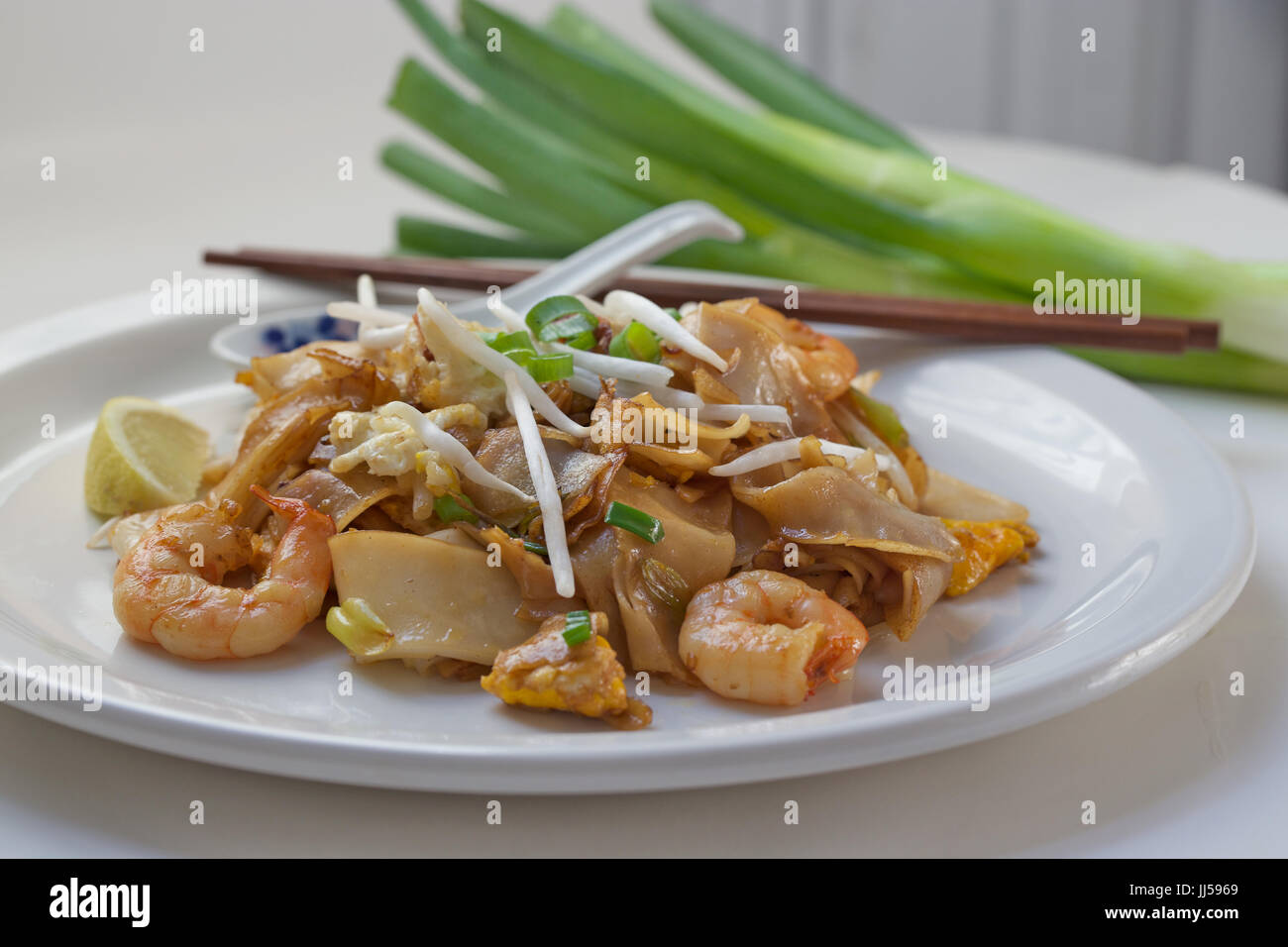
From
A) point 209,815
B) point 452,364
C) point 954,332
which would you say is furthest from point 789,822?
point 954,332

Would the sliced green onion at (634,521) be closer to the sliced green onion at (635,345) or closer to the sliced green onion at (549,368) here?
the sliced green onion at (549,368)

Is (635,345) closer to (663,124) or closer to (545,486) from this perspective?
(545,486)

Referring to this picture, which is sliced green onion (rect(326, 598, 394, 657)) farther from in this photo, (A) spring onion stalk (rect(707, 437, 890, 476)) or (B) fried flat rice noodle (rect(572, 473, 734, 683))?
(A) spring onion stalk (rect(707, 437, 890, 476))

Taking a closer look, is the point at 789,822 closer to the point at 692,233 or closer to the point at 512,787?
the point at 512,787

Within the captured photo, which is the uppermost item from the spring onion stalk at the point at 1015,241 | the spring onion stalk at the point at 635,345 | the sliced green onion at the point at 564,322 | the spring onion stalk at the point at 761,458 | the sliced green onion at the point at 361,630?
the spring onion stalk at the point at 1015,241

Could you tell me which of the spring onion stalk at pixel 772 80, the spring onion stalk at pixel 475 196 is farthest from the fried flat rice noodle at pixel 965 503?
the spring onion stalk at pixel 772 80

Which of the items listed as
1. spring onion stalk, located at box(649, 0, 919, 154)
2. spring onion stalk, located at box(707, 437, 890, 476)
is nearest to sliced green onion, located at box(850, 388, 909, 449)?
spring onion stalk, located at box(707, 437, 890, 476)

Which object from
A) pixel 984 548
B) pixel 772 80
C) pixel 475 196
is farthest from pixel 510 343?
pixel 772 80
